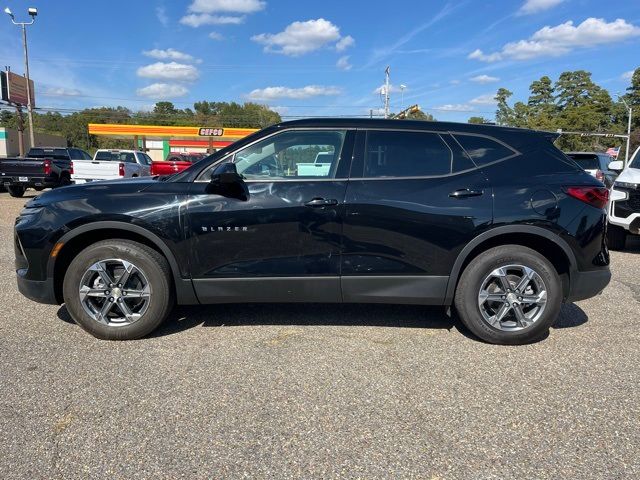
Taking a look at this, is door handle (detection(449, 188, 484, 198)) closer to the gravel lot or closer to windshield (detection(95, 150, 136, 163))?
the gravel lot

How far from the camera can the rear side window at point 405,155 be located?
3.86 m

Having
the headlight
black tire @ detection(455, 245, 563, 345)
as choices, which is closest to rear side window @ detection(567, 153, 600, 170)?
the headlight

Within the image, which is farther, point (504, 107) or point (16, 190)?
point (504, 107)

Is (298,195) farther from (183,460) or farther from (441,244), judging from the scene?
(183,460)

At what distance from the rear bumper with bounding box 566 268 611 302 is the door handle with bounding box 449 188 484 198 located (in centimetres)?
102

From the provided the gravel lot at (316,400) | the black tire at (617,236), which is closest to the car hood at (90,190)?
the gravel lot at (316,400)

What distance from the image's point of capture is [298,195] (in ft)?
12.3

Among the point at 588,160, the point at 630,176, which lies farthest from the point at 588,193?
the point at 588,160

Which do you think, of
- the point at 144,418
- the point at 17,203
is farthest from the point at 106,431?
the point at 17,203

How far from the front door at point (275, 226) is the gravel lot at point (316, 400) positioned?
0.50 m

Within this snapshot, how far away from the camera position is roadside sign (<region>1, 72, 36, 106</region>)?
41688 millimetres

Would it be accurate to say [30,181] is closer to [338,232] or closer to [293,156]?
[293,156]

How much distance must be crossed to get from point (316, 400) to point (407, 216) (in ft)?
5.10

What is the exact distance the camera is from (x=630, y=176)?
7504mm
